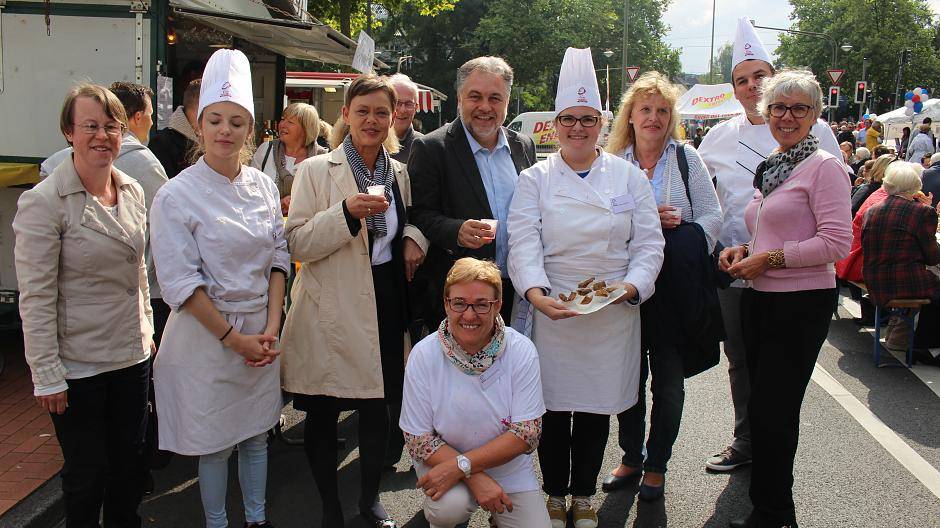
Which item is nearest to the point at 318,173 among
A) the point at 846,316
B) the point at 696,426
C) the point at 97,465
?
the point at 97,465

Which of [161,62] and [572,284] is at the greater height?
[161,62]

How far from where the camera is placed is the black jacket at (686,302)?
383 cm

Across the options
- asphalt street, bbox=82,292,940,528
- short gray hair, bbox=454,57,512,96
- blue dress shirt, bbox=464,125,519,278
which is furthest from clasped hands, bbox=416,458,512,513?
short gray hair, bbox=454,57,512,96

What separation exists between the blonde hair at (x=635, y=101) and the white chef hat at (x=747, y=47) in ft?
2.76

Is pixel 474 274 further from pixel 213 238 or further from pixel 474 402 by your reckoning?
pixel 213 238

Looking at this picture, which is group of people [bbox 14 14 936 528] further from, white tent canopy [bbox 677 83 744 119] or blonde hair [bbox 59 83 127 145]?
white tent canopy [bbox 677 83 744 119]

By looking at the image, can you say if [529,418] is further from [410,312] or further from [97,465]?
[97,465]

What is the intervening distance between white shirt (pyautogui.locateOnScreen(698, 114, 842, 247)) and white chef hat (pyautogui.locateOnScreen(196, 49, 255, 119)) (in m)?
2.59

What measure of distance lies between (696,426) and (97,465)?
371 cm

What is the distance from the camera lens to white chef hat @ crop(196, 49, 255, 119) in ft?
10.4

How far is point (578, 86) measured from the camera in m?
3.66

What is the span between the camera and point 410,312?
12.7ft

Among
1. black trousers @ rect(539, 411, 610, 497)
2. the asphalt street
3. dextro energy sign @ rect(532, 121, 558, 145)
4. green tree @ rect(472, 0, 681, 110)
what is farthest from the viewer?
green tree @ rect(472, 0, 681, 110)

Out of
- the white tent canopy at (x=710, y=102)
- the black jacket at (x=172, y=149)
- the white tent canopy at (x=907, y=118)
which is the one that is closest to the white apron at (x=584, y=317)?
the black jacket at (x=172, y=149)
